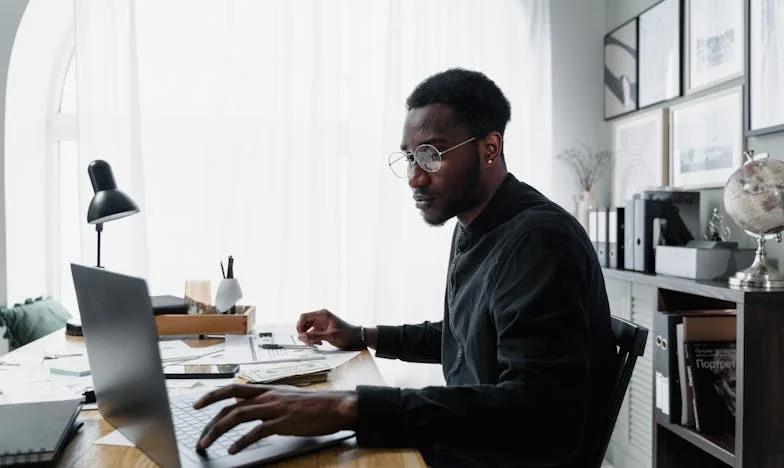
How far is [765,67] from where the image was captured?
2.09 metres

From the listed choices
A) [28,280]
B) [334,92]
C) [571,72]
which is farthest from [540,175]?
[28,280]

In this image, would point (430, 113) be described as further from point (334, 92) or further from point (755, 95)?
point (334, 92)

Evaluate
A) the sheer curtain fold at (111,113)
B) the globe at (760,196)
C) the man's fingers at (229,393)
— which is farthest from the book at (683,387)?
the sheer curtain fold at (111,113)

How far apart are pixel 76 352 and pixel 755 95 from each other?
87.4 inches

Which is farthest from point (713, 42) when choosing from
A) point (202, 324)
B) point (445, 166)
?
point (202, 324)

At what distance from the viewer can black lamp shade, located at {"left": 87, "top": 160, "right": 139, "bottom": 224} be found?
6.36 feet

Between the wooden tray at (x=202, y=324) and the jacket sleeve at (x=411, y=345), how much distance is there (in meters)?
0.48

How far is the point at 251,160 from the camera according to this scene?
3.12 meters

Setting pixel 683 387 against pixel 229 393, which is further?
pixel 683 387

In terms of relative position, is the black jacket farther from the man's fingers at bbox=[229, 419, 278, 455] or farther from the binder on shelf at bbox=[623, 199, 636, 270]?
the binder on shelf at bbox=[623, 199, 636, 270]

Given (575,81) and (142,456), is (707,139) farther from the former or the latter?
(142,456)

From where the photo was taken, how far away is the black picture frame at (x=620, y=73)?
296 centimetres

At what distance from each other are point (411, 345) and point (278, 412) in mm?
797

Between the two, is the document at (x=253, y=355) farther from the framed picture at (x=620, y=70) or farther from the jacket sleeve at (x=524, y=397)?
the framed picture at (x=620, y=70)
